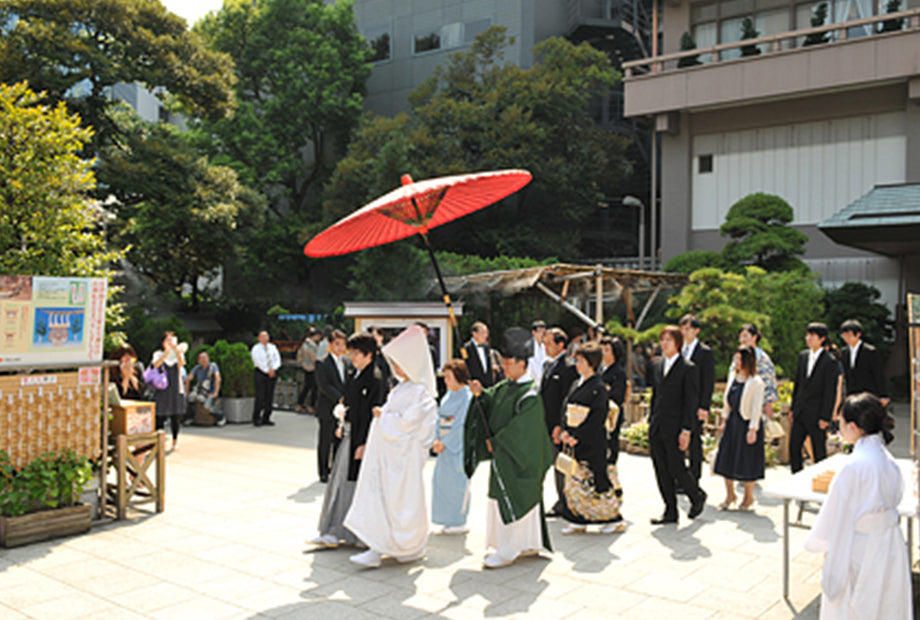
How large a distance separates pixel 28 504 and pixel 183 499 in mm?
1909

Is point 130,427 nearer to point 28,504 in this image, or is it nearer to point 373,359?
point 28,504

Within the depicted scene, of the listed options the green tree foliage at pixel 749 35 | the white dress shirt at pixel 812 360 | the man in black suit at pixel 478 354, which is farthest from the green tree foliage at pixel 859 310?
the man in black suit at pixel 478 354

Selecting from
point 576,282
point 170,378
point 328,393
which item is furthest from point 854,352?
point 170,378

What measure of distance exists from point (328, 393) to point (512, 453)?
378 cm

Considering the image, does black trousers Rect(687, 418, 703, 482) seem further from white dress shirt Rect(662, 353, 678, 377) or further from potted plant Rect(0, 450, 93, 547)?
potted plant Rect(0, 450, 93, 547)

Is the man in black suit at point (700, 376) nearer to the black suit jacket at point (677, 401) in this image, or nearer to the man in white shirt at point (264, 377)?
the black suit jacket at point (677, 401)

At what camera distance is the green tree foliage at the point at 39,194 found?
698cm

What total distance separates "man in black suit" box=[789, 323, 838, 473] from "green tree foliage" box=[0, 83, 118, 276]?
23.2 ft

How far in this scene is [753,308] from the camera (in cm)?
1404

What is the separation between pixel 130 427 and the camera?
7625 mm

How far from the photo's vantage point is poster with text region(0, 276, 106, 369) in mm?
6516

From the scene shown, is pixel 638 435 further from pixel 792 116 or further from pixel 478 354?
pixel 792 116

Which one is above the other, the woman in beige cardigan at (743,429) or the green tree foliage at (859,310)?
the green tree foliage at (859,310)

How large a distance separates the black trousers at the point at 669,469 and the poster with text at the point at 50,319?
5325 mm
